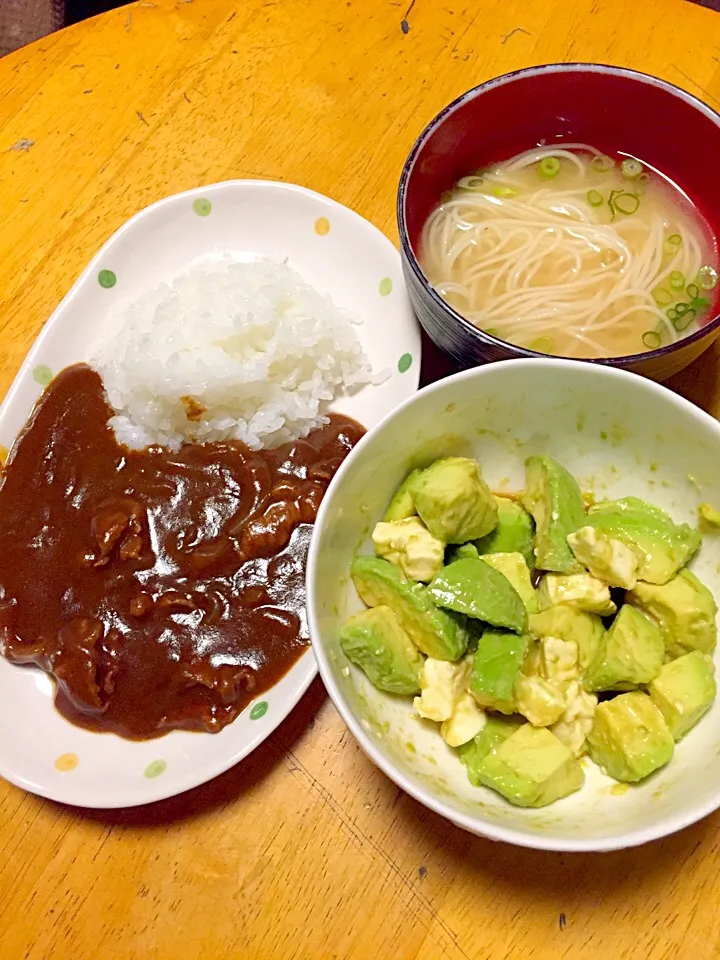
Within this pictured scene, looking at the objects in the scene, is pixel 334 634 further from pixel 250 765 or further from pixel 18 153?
pixel 18 153

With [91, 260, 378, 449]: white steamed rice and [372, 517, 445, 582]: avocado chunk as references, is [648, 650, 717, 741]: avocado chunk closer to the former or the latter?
[372, 517, 445, 582]: avocado chunk

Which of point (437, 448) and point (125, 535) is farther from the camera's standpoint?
point (125, 535)

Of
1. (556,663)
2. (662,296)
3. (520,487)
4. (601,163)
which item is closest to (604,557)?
(556,663)

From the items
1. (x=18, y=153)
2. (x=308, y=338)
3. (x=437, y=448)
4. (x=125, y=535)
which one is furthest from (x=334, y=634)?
(x=18, y=153)

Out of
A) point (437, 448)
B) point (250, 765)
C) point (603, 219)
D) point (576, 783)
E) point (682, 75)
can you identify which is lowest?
point (250, 765)

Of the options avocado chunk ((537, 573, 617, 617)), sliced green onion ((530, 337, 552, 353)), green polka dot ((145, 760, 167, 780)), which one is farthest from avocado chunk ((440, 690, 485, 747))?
sliced green onion ((530, 337, 552, 353))

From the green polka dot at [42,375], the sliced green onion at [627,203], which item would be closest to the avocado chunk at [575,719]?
the sliced green onion at [627,203]
